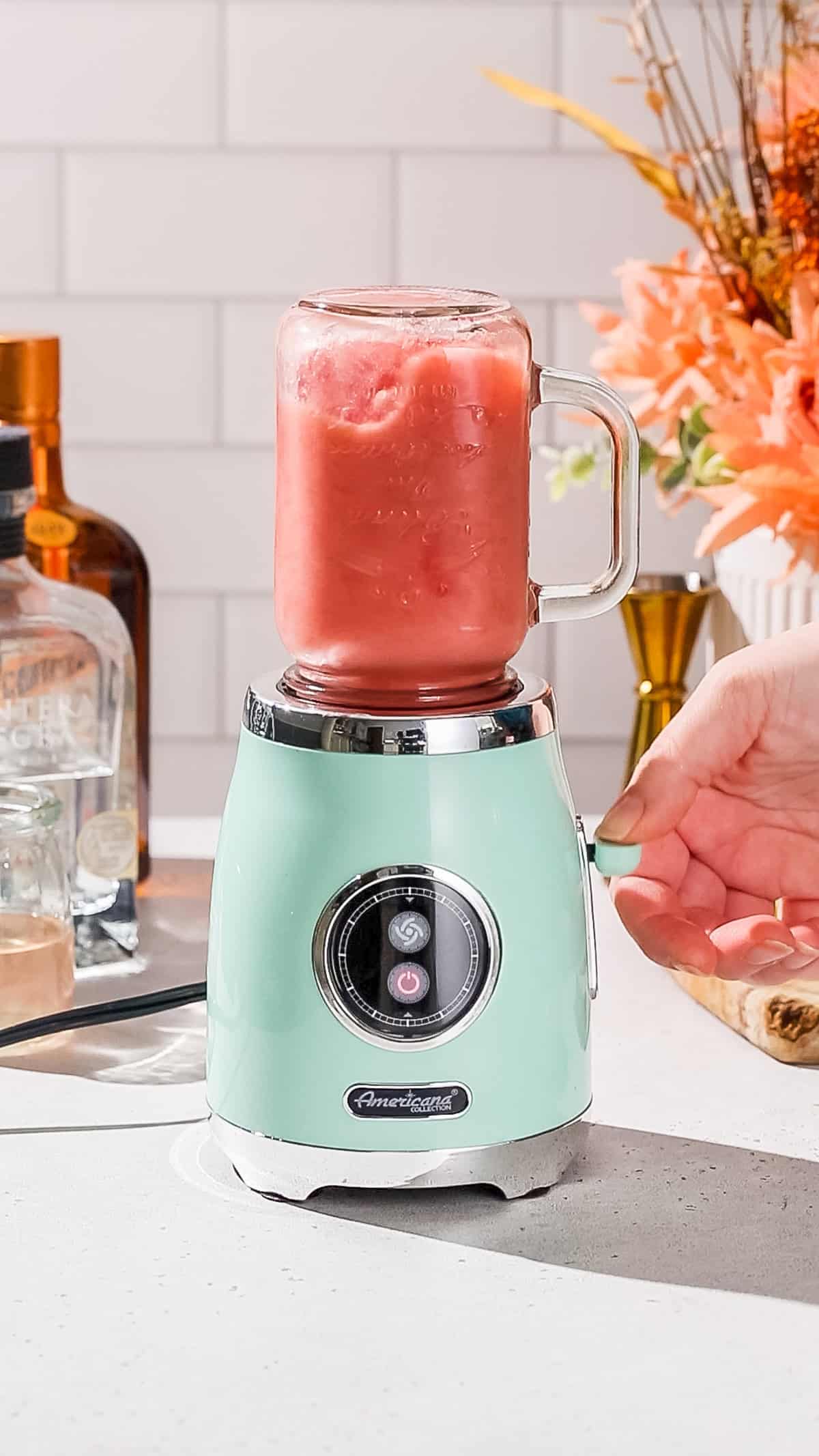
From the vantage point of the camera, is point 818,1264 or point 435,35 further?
point 435,35

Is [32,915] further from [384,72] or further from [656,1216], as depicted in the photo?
[384,72]

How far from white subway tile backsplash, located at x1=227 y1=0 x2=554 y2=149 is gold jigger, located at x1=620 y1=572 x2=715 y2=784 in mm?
545

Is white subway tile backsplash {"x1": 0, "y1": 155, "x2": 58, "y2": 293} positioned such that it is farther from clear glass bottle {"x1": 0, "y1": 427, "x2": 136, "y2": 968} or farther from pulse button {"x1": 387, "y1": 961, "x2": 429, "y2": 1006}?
pulse button {"x1": 387, "y1": 961, "x2": 429, "y2": 1006}

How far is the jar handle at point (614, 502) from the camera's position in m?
0.66

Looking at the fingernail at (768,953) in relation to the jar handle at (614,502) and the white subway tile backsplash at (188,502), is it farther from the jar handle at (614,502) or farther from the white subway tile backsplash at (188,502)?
Answer: the white subway tile backsplash at (188,502)

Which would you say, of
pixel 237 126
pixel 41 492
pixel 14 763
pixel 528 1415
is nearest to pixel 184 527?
pixel 237 126

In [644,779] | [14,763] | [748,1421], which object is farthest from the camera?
[14,763]

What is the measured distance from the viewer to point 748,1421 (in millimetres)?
524

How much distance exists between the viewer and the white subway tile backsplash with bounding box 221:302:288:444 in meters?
1.48

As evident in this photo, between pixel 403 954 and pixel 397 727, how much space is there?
3.1 inches

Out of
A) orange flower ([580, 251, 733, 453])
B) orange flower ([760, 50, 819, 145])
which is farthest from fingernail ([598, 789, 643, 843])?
orange flower ([760, 50, 819, 145])

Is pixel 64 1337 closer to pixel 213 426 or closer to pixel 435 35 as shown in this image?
pixel 213 426

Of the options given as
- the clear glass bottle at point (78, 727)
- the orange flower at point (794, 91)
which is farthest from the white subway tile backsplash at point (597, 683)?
the clear glass bottle at point (78, 727)

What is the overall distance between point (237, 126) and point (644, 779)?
875mm
